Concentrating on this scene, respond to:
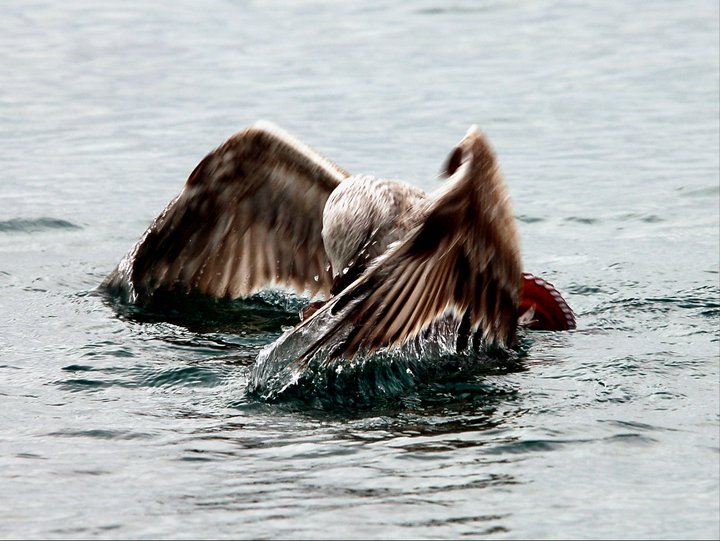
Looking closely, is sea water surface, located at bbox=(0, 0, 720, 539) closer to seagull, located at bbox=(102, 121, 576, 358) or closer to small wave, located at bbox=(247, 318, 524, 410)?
small wave, located at bbox=(247, 318, 524, 410)

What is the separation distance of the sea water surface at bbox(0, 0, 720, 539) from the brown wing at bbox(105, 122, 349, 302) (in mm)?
362

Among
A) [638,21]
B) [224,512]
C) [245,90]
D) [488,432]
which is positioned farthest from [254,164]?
[638,21]

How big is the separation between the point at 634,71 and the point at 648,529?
13023 millimetres

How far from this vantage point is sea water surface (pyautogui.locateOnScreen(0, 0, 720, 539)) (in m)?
5.72

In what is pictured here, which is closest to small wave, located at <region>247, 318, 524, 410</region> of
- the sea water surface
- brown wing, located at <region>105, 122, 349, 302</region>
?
the sea water surface

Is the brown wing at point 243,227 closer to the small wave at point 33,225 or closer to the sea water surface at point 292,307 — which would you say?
the sea water surface at point 292,307

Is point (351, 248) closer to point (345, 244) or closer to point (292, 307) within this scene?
point (345, 244)

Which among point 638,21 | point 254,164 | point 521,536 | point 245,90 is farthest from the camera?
point 638,21

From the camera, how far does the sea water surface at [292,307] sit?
5723 mm

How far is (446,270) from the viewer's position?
23.4ft

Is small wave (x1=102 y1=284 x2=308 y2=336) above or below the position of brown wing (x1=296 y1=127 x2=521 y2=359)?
below

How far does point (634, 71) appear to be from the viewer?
58.1ft

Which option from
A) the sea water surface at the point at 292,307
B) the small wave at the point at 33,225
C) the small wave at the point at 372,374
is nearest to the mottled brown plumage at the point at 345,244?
the small wave at the point at 372,374

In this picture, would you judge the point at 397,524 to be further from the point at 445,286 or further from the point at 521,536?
the point at 445,286
